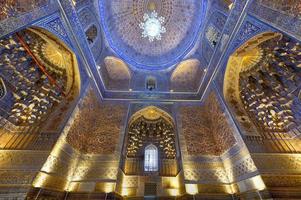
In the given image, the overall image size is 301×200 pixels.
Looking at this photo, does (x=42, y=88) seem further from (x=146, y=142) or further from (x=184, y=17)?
(x=184, y=17)

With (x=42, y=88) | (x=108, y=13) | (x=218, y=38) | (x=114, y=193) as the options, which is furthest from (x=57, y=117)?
(x=218, y=38)

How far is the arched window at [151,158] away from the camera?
236 inches

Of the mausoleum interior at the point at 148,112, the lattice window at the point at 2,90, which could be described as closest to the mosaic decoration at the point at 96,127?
the mausoleum interior at the point at 148,112

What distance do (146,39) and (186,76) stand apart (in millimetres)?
2851

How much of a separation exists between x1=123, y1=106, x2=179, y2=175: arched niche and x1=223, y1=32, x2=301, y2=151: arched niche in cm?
263

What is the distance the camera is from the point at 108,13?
6.91 metres

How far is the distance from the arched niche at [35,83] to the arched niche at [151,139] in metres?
2.66

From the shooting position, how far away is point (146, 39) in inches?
323

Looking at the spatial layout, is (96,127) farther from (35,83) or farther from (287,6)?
(287,6)

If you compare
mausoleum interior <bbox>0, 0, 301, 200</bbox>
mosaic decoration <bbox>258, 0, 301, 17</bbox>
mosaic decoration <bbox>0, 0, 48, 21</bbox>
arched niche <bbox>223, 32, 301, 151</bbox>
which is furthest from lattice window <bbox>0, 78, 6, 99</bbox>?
mosaic decoration <bbox>258, 0, 301, 17</bbox>

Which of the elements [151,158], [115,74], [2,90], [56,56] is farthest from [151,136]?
[2,90]

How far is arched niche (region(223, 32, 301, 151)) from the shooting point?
13.2 ft

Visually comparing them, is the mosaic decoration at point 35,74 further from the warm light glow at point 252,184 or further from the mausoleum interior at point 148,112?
the warm light glow at point 252,184

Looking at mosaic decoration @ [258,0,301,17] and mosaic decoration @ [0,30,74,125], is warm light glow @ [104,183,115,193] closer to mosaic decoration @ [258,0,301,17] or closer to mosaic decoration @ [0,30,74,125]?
mosaic decoration @ [0,30,74,125]
